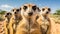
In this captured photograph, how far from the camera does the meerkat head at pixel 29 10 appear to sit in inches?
173

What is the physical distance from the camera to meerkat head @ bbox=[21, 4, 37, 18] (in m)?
4.38

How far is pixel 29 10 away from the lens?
14.6 feet

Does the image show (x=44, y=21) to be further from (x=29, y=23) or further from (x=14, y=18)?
(x=14, y=18)

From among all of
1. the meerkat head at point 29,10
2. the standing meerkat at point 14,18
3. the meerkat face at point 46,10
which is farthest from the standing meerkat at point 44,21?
the standing meerkat at point 14,18

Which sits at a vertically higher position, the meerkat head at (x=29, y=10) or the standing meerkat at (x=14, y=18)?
the meerkat head at (x=29, y=10)

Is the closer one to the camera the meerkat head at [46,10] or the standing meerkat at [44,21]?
the standing meerkat at [44,21]

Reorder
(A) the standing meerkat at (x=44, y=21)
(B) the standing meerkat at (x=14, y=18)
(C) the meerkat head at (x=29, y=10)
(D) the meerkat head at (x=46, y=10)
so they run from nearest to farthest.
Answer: (C) the meerkat head at (x=29, y=10) → (A) the standing meerkat at (x=44, y=21) → (B) the standing meerkat at (x=14, y=18) → (D) the meerkat head at (x=46, y=10)

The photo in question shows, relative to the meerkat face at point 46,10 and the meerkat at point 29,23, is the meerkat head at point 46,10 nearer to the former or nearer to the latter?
the meerkat face at point 46,10

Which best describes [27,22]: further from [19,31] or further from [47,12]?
[47,12]

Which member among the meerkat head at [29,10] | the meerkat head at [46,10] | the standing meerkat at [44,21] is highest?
the meerkat head at [29,10]

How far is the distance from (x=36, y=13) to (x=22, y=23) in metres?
0.34

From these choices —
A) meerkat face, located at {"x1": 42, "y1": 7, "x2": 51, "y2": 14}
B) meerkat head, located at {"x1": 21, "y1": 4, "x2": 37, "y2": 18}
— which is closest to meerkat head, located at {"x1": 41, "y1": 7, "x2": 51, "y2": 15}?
meerkat face, located at {"x1": 42, "y1": 7, "x2": 51, "y2": 14}

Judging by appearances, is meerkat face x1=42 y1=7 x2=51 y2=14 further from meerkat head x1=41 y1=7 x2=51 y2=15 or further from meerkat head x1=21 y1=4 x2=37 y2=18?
meerkat head x1=21 y1=4 x2=37 y2=18

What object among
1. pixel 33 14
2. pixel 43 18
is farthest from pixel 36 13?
pixel 43 18
